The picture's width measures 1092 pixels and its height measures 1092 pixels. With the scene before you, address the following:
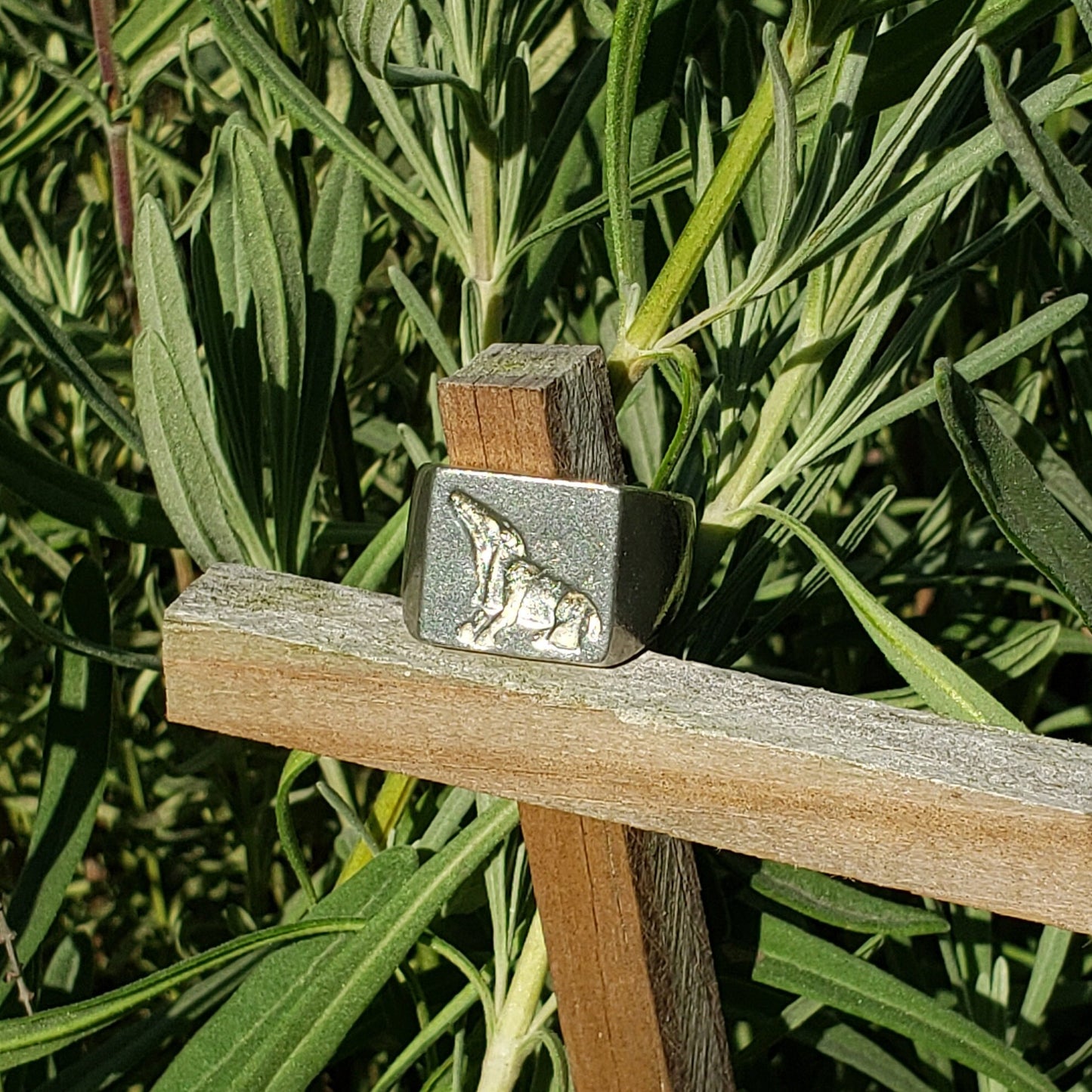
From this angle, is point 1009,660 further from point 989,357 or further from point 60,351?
point 60,351

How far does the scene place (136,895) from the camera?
5.06ft

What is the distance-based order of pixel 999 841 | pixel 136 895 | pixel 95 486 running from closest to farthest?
pixel 999 841
pixel 95 486
pixel 136 895

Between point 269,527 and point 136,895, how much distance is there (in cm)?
78

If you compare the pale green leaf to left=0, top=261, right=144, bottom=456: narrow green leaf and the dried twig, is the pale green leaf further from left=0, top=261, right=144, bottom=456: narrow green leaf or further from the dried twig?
the dried twig

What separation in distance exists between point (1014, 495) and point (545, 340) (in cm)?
69

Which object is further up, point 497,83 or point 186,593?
point 497,83

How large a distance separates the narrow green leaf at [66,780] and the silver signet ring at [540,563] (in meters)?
0.44

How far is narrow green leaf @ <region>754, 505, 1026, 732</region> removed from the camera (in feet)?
1.98

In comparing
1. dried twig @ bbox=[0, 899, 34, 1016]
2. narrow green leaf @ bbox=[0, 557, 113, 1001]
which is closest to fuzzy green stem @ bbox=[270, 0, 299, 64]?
narrow green leaf @ bbox=[0, 557, 113, 1001]

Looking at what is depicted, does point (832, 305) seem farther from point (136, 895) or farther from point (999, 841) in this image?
point (136, 895)

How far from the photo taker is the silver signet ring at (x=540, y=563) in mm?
548

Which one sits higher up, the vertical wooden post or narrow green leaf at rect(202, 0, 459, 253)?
narrow green leaf at rect(202, 0, 459, 253)

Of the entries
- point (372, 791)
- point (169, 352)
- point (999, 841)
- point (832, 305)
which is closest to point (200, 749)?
point (372, 791)

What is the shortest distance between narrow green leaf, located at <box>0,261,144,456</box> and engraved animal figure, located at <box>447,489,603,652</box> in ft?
1.22
